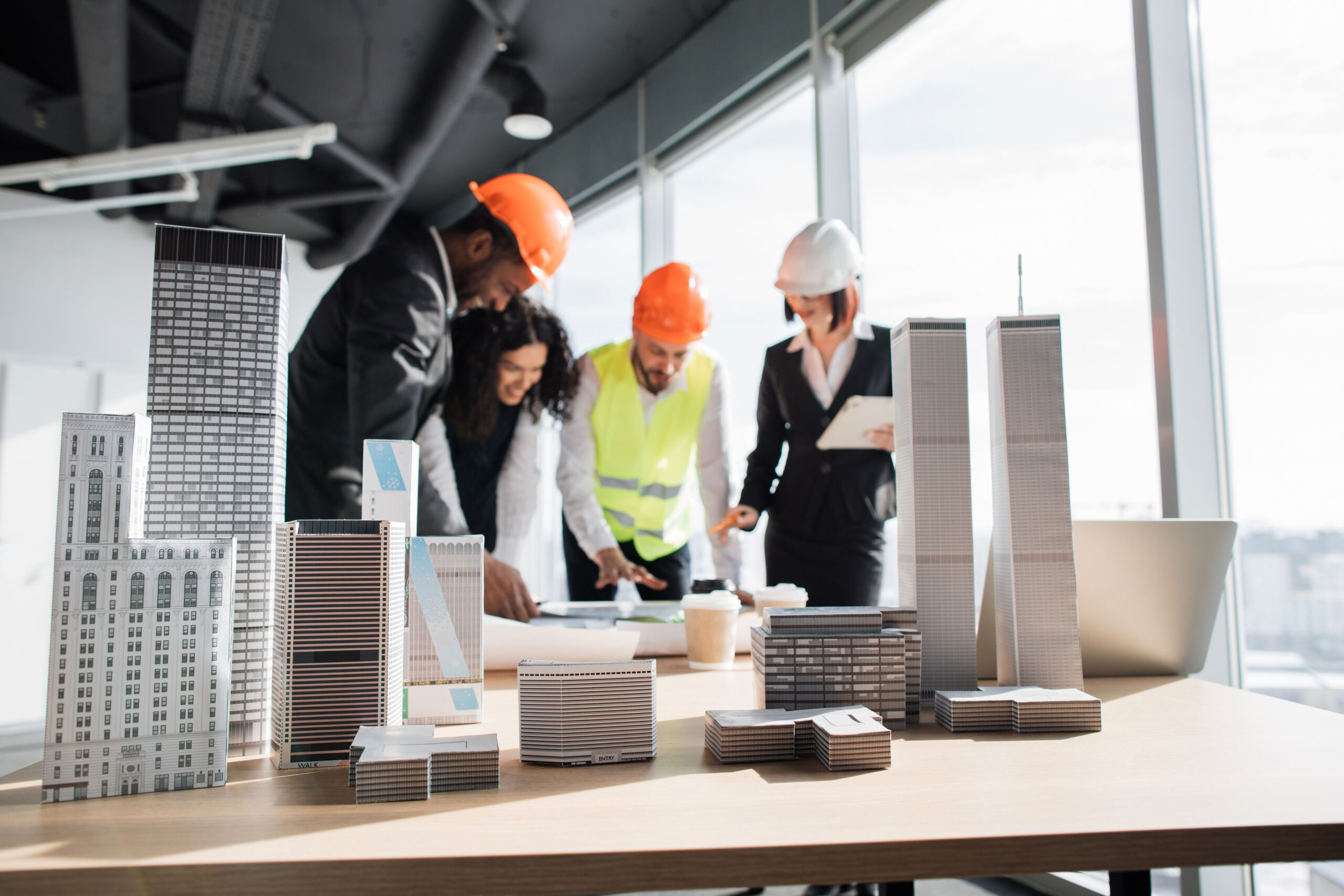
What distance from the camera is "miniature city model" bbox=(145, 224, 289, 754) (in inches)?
32.4

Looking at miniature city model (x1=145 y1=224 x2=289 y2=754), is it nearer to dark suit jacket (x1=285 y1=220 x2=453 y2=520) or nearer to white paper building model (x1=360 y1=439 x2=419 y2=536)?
white paper building model (x1=360 y1=439 x2=419 y2=536)

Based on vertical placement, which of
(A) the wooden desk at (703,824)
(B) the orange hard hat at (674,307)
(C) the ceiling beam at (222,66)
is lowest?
(A) the wooden desk at (703,824)

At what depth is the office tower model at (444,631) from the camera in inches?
35.4

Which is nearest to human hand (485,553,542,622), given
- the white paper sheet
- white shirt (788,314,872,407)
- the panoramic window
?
the white paper sheet

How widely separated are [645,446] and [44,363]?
4.87 m

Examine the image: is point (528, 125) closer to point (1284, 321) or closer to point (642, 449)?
point (642, 449)

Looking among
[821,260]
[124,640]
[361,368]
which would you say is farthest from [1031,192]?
[124,640]

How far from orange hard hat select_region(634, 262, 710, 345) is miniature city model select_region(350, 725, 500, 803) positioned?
2.16 meters

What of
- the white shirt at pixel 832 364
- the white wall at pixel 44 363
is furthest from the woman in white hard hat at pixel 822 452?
the white wall at pixel 44 363

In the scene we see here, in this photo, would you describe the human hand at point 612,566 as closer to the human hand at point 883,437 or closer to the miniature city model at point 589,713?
the human hand at point 883,437

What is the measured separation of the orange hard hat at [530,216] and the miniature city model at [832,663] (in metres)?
1.69

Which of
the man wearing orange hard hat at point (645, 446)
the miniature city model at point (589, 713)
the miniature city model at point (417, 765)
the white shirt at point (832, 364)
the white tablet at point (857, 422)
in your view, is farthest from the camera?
the man wearing orange hard hat at point (645, 446)

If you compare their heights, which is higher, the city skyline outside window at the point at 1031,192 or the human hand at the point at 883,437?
the city skyline outside window at the point at 1031,192

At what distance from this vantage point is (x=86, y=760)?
0.69 metres
